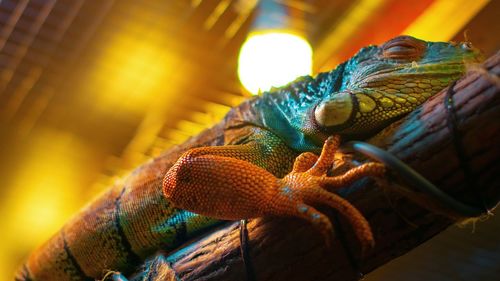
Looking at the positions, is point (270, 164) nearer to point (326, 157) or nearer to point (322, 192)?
point (326, 157)

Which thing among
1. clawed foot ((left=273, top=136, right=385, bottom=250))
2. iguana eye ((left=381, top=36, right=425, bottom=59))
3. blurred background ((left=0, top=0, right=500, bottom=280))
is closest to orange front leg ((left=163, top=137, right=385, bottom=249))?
clawed foot ((left=273, top=136, right=385, bottom=250))

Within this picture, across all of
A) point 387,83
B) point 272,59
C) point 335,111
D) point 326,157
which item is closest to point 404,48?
point 387,83

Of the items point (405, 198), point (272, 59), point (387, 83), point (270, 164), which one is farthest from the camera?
point (272, 59)

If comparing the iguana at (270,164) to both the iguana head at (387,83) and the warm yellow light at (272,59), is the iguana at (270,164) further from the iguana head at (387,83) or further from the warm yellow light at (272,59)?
the warm yellow light at (272,59)

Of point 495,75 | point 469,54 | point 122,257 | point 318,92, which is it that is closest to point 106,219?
point 122,257

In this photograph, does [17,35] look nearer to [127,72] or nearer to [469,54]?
[127,72]

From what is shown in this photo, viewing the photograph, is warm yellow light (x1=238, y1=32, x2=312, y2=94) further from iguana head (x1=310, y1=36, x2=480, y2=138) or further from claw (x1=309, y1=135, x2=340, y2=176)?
claw (x1=309, y1=135, x2=340, y2=176)
